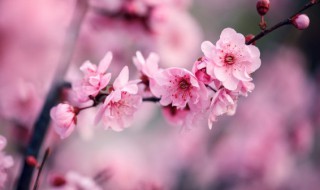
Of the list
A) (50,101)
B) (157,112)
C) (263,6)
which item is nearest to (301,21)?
(263,6)

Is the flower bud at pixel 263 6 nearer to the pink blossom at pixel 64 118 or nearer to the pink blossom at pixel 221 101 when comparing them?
the pink blossom at pixel 221 101

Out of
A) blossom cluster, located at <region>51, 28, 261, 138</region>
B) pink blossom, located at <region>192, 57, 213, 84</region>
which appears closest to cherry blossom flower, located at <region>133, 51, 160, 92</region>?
blossom cluster, located at <region>51, 28, 261, 138</region>

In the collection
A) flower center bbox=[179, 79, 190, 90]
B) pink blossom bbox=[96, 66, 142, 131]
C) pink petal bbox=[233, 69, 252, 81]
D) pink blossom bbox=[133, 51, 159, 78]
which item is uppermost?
pink petal bbox=[233, 69, 252, 81]

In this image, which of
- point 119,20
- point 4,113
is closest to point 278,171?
point 119,20

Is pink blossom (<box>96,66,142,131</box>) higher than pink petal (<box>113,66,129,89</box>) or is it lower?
lower

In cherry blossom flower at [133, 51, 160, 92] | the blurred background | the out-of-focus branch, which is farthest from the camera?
the blurred background

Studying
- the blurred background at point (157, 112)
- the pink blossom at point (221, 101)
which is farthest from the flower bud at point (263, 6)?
the blurred background at point (157, 112)

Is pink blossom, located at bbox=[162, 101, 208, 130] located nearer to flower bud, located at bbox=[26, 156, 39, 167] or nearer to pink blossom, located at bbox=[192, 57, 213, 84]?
pink blossom, located at bbox=[192, 57, 213, 84]
